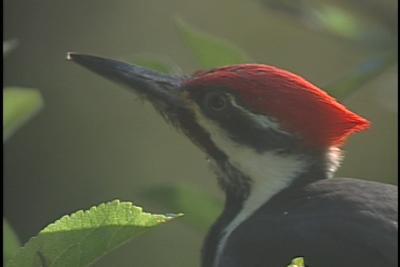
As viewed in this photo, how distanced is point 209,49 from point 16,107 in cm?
46

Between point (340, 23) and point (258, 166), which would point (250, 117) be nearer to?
point (258, 166)

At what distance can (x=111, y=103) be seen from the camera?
6.93 metres

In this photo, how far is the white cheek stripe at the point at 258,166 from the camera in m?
3.47

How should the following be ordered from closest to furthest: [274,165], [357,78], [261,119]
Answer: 1. [357,78]
2. [261,119]
3. [274,165]

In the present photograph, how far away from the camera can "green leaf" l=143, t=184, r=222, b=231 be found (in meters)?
3.28

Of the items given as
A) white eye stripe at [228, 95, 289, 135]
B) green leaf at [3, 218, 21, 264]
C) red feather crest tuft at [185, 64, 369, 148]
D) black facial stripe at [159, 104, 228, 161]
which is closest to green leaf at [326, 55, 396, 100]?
red feather crest tuft at [185, 64, 369, 148]

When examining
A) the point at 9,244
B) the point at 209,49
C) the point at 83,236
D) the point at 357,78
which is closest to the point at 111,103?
the point at 209,49

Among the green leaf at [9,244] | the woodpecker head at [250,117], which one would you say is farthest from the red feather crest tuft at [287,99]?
the green leaf at [9,244]

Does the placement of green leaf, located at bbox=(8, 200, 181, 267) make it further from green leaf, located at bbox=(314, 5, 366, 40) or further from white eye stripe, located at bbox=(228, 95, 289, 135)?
green leaf, located at bbox=(314, 5, 366, 40)

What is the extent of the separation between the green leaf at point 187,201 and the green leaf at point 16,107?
1.04ft

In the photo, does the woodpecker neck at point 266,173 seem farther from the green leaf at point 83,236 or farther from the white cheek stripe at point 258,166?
the green leaf at point 83,236

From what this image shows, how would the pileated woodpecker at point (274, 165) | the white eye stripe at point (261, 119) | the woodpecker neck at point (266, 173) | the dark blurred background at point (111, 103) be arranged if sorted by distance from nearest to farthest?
the pileated woodpecker at point (274, 165), the white eye stripe at point (261, 119), the woodpecker neck at point (266, 173), the dark blurred background at point (111, 103)

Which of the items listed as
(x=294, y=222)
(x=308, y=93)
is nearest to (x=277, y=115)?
(x=308, y=93)

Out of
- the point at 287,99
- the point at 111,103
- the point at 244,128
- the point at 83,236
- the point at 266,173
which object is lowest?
the point at 111,103
